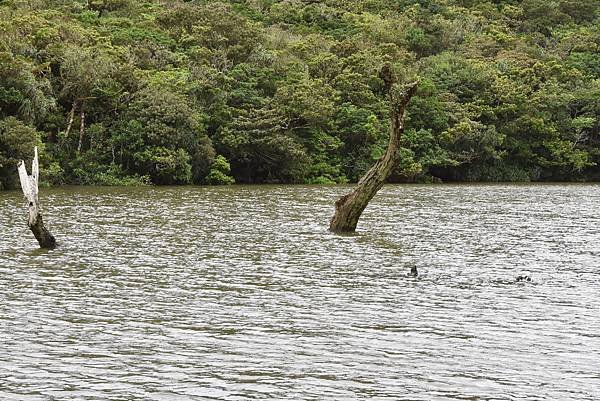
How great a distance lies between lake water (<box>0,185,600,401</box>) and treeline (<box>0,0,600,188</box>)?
3254cm

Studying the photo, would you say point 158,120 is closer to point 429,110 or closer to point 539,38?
point 429,110

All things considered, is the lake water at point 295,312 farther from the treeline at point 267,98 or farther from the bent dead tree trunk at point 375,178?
the treeline at point 267,98

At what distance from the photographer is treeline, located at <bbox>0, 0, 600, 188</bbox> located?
2724 inches

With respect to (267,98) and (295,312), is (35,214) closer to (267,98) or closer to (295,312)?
(295,312)

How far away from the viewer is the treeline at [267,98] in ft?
227

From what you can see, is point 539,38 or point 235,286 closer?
point 235,286

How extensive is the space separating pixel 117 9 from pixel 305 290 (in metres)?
92.0

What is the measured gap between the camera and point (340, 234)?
34938 millimetres

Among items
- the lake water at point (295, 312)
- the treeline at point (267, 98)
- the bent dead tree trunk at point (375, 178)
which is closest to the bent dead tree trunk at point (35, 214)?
the lake water at point (295, 312)

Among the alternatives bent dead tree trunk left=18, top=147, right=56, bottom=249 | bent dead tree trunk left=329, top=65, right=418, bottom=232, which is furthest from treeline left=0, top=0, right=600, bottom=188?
bent dead tree trunk left=329, top=65, right=418, bottom=232

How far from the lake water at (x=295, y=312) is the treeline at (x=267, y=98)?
107 ft

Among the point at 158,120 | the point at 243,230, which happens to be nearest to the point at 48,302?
the point at 243,230

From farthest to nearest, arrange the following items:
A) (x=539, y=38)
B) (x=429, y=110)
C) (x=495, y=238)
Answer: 1. (x=539, y=38)
2. (x=429, y=110)
3. (x=495, y=238)

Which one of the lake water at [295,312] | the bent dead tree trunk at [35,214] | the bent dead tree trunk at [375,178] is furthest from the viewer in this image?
the bent dead tree trunk at [375,178]
